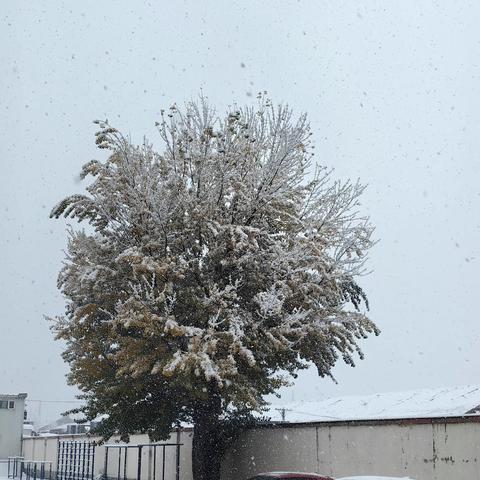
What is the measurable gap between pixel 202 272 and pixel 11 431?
33.7m

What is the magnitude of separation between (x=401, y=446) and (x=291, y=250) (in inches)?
228

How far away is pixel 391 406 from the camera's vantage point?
38844 mm

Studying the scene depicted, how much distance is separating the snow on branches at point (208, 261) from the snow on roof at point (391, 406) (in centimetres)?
1199

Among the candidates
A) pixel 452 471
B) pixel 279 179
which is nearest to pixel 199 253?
pixel 279 179

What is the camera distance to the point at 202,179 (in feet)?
64.8

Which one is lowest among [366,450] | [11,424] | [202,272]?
[366,450]

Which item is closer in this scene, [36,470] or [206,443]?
[206,443]

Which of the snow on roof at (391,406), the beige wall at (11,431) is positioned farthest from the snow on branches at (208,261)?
the beige wall at (11,431)

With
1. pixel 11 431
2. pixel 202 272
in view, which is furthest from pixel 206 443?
pixel 11 431

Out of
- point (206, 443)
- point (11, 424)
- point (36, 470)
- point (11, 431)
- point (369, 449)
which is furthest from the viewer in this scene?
point (11, 424)

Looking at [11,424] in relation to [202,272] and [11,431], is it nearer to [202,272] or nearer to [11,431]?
[11,431]

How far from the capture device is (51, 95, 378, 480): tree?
18.5 meters

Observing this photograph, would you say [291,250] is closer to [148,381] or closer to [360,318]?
[360,318]

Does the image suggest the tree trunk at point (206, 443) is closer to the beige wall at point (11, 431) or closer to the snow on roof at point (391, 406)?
the snow on roof at point (391, 406)
